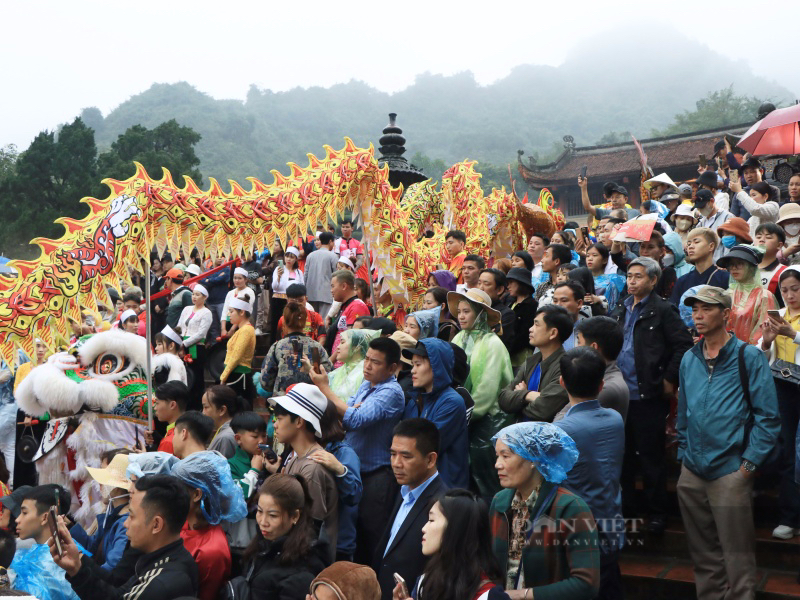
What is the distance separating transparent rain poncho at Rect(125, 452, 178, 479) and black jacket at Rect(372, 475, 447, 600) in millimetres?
1105

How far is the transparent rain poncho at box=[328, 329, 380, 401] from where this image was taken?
17.1ft

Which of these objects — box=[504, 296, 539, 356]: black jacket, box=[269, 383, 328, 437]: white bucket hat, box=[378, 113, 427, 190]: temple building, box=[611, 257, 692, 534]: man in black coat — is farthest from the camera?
box=[378, 113, 427, 190]: temple building

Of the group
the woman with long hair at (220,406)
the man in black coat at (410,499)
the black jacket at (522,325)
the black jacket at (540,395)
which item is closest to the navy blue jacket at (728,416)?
the black jacket at (540,395)

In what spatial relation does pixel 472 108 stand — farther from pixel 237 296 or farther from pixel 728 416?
pixel 728 416

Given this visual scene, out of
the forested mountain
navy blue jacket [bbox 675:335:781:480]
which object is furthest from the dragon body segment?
the forested mountain

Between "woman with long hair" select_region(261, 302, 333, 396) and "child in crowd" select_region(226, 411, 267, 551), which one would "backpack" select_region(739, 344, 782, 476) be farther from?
"woman with long hair" select_region(261, 302, 333, 396)

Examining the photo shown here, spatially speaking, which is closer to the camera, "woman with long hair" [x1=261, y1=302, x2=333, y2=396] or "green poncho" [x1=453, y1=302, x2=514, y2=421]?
"green poncho" [x1=453, y1=302, x2=514, y2=421]

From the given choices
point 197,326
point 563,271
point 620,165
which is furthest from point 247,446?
point 620,165

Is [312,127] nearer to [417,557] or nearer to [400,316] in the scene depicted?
[400,316]

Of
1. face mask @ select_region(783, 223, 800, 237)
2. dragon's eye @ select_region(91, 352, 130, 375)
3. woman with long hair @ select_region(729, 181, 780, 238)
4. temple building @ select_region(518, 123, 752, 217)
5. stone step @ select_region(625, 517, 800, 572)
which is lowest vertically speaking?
stone step @ select_region(625, 517, 800, 572)

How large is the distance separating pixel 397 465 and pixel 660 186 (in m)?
7.02

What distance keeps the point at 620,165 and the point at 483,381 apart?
2130 cm

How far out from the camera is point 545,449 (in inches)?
119

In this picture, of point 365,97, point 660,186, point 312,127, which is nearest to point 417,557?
point 660,186
